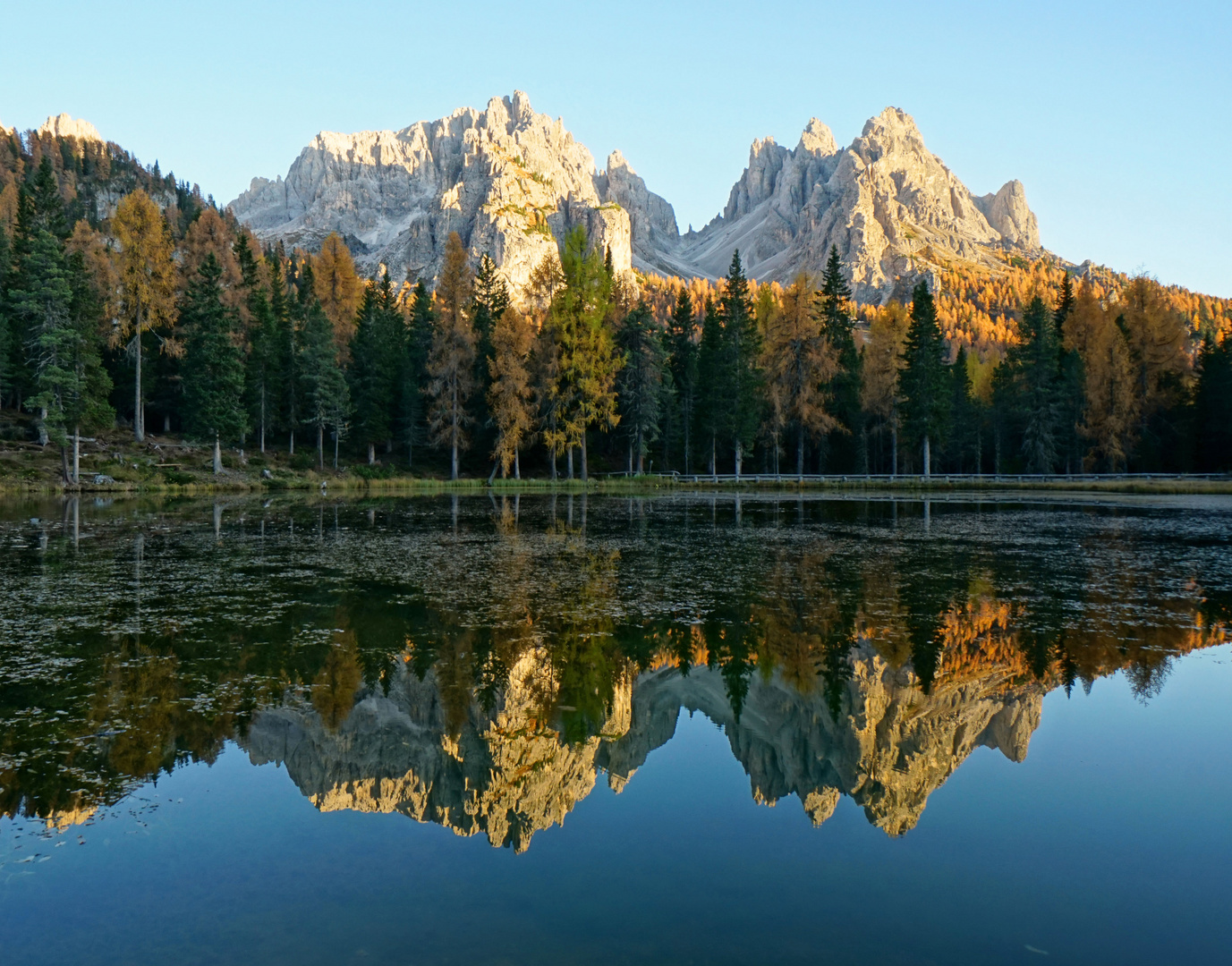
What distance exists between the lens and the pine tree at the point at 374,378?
2751 inches

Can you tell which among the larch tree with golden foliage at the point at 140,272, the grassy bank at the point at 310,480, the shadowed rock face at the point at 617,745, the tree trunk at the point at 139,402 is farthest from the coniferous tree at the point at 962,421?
the shadowed rock face at the point at 617,745

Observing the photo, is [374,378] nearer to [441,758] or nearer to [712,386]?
[712,386]

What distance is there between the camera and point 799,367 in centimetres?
6819

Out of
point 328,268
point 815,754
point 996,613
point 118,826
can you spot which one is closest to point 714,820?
point 815,754

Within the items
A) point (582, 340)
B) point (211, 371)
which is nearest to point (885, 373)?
point (582, 340)

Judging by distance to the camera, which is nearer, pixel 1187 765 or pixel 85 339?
pixel 1187 765

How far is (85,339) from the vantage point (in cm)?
5191

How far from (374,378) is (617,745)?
218 feet

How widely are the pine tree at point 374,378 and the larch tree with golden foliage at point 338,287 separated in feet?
14.7

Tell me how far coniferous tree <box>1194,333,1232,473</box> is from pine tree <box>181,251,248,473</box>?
7709 centimetres

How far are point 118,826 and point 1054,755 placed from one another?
309 inches

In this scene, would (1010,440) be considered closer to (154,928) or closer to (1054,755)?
(1054,755)

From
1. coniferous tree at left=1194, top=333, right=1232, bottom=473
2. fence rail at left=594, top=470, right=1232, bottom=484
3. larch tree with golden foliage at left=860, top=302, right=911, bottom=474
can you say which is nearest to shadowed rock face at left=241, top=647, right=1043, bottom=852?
fence rail at left=594, top=470, right=1232, bottom=484

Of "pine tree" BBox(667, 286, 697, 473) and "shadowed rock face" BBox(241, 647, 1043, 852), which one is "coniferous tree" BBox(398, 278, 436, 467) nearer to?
"pine tree" BBox(667, 286, 697, 473)
